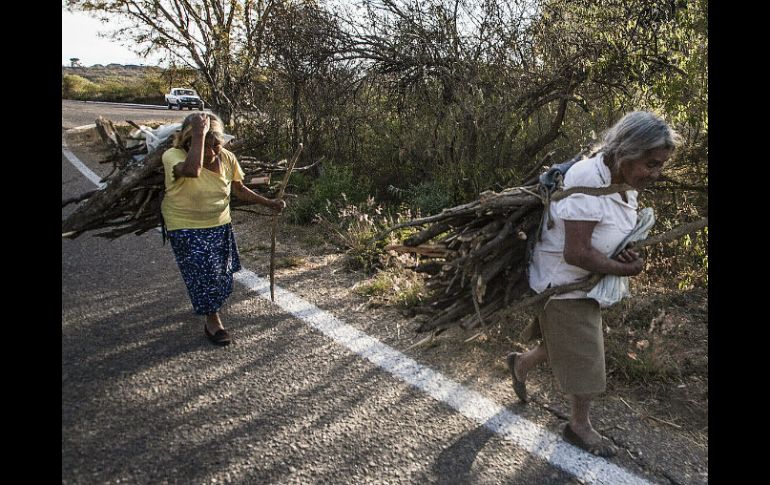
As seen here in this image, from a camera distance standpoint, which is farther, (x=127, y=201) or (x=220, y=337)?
(x=127, y=201)

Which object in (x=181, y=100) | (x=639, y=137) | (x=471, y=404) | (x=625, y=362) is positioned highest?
(x=181, y=100)

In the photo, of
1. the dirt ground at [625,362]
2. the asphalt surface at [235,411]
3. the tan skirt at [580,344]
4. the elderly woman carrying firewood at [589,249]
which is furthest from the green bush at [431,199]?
the tan skirt at [580,344]

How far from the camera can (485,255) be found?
322 cm

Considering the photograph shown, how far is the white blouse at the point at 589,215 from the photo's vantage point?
8.39ft

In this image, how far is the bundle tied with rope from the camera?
9.94ft

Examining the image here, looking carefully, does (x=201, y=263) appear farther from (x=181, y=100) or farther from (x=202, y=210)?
(x=181, y=100)

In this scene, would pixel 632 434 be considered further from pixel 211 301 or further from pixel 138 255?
pixel 138 255

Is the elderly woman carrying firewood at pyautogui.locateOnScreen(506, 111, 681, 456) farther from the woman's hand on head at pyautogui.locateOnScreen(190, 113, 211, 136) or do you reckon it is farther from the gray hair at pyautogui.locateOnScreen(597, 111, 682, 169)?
the woman's hand on head at pyautogui.locateOnScreen(190, 113, 211, 136)

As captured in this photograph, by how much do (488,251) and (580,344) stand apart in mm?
724

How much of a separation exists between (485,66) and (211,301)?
468cm

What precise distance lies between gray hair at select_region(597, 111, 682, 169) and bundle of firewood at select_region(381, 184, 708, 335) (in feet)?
1.29

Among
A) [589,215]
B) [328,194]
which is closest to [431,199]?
[328,194]
